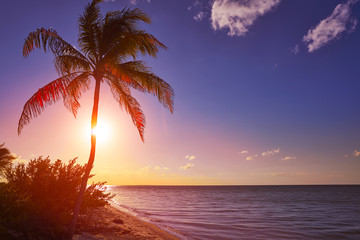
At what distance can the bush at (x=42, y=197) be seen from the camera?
6998 millimetres

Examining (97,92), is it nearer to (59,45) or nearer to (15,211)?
(59,45)

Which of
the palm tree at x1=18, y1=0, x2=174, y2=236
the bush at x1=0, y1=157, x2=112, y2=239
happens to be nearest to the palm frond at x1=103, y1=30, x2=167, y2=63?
the palm tree at x1=18, y1=0, x2=174, y2=236

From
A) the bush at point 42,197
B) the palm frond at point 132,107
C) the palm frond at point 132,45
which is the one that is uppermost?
the palm frond at point 132,45

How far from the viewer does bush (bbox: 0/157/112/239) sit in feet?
23.0

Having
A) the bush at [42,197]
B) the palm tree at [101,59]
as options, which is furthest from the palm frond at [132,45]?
the bush at [42,197]

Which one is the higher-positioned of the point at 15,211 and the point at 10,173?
the point at 10,173

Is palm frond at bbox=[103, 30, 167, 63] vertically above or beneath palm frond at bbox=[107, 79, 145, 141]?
above

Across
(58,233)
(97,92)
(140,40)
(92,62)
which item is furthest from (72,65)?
(58,233)

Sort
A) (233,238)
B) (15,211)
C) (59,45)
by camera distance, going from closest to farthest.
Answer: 1. (15,211)
2. (59,45)
3. (233,238)

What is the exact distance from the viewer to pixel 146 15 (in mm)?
8992

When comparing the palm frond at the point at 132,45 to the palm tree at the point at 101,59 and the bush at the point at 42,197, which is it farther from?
the bush at the point at 42,197

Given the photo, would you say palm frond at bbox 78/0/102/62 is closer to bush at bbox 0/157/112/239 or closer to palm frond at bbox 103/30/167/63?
palm frond at bbox 103/30/167/63

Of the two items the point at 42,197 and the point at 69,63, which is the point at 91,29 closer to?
the point at 69,63

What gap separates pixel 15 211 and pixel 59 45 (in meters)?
5.80
